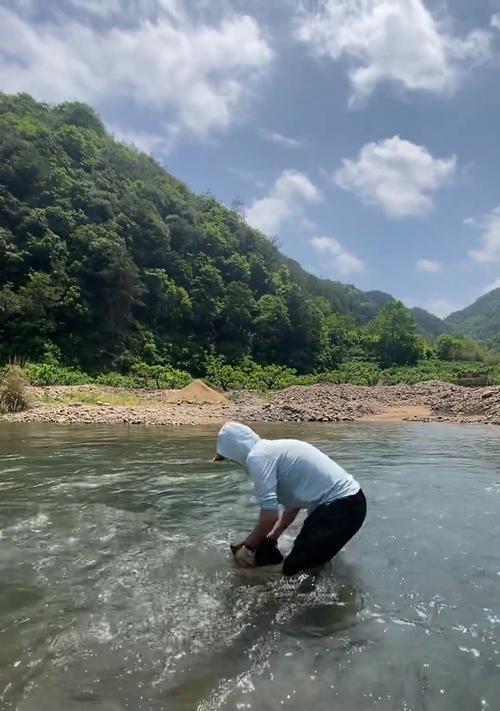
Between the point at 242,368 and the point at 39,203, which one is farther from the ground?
the point at 39,203

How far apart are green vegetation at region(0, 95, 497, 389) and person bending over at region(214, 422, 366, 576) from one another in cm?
2673

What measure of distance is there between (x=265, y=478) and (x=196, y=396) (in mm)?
24807

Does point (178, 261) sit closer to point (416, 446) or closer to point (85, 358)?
point (85, 358)

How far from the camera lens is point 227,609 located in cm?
425

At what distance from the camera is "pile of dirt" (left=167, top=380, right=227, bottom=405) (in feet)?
91.8

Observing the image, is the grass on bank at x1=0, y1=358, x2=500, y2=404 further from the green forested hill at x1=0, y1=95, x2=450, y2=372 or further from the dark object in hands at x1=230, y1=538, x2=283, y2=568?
the dark object in hands at x1=230, y1=538, x2=283, y2=568

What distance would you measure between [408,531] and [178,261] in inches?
2178

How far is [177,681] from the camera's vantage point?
127 inches

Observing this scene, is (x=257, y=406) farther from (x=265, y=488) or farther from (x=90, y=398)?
(x=265, y=488)

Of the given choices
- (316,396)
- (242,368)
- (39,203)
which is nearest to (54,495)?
(316,396)

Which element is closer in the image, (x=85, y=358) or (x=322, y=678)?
(x=322, y=678)

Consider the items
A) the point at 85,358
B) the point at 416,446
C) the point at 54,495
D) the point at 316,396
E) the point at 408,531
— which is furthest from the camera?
the point at 85,358

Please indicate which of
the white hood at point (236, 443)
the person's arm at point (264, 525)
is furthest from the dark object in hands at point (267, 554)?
the white hood at point (236, 443)

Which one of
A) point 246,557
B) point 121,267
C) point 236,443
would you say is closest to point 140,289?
point 121,267
